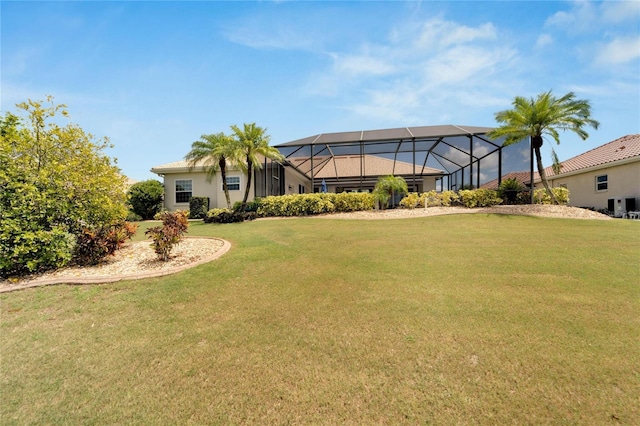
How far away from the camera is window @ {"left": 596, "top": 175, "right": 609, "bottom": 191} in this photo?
54.6 feet

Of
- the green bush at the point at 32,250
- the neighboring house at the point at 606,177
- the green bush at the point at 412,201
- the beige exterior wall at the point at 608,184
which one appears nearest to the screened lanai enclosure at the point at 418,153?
the neighboring house at the point at 606,177

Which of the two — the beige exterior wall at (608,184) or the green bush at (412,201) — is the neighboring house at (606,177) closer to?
the beige exterior wall at (608,184)

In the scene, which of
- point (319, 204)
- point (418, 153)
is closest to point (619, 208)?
point (418, 153)

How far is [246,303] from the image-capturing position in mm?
4508

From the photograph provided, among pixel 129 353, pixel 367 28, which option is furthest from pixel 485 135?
pixel 129 353

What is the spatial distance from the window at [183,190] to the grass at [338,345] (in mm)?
15376

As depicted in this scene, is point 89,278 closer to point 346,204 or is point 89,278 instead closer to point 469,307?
point 469,307

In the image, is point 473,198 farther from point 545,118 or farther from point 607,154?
point 607,154

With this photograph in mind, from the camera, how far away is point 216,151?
15.2 metres

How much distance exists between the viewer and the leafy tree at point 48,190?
5.70 meters

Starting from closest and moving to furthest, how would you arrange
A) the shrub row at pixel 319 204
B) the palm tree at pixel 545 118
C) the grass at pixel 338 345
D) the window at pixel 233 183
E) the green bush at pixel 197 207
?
the grass at pixel 338 345
the palm tree at pixel 545 118
the shrub row at pixel 319 204
the green bush at pixel 197 207
the window at pixel 233 183

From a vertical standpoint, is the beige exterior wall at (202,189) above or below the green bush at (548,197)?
above

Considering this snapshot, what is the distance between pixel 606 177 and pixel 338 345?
2227 cm

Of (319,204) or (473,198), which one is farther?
(319,204)
